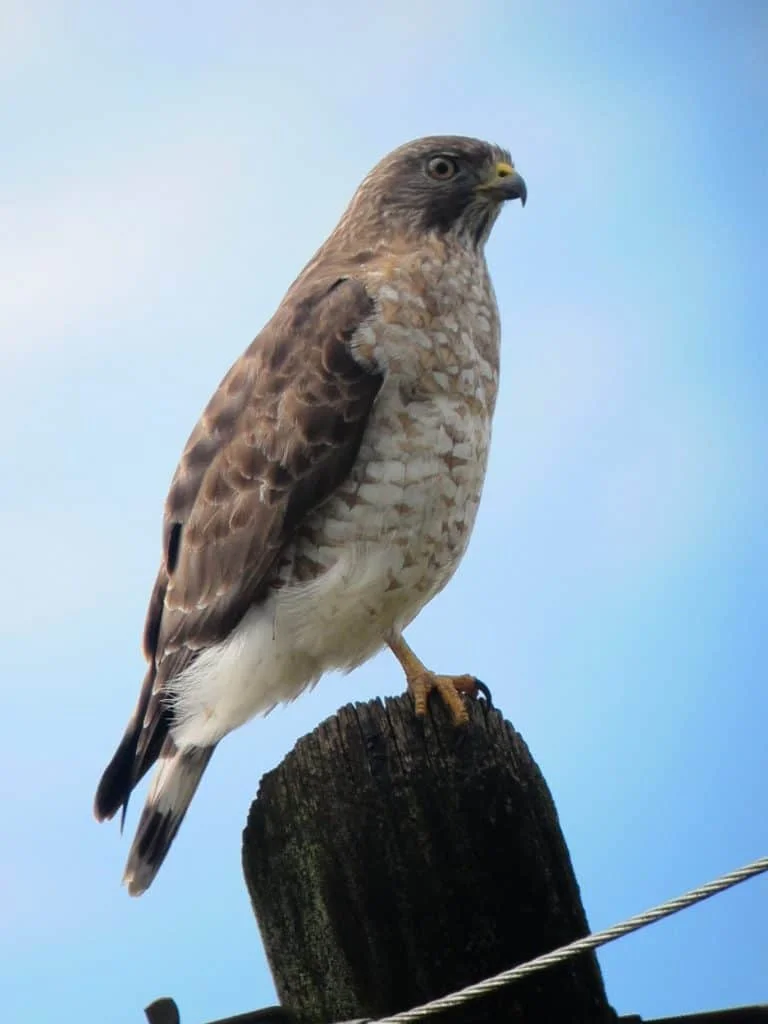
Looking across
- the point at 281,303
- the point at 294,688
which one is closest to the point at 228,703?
the point at 294,688

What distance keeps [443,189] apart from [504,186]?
0.18 meters

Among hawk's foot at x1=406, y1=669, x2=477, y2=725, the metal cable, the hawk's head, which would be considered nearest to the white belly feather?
hawk's foot at x1=406, y1=669, x2=477, y2=725

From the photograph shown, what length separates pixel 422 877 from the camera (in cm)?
204

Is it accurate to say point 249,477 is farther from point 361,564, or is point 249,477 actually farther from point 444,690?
point 444,690

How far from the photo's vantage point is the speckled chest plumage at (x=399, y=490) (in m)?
3.21

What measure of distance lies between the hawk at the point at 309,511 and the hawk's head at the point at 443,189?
402 mm

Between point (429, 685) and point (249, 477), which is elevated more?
point (249, 477)

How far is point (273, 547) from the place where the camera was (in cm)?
324

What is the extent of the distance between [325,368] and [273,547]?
1.45ft

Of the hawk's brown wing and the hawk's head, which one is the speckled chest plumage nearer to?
the hawk's brown wing

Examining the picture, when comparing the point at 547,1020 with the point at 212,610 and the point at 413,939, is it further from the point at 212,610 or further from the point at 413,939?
the point at 212,610

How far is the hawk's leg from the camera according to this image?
219cm

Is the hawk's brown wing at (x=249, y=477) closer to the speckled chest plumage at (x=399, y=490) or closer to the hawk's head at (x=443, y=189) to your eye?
the speckled chest plumage at (x=399, y=490)

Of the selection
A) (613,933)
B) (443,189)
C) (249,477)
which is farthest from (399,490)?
(613,933)
